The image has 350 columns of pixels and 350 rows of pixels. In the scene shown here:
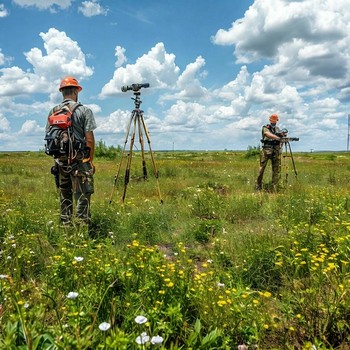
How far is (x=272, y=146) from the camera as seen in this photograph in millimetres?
12344

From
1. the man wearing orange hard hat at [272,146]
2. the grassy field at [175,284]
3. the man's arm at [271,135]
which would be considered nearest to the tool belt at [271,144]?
the man wearing orange hard hat at [272,146]

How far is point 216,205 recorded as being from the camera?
8289mm

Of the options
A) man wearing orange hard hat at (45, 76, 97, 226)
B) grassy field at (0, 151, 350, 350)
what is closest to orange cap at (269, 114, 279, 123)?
grassy field at (0, 151, 350, 350)

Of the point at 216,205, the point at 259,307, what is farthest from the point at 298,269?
the point at 216,205

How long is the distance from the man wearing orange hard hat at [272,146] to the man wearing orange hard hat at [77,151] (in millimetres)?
7881

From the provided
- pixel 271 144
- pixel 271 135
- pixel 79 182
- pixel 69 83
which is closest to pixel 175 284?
pixel 79 182

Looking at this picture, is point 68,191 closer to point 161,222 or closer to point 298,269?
point 161,222

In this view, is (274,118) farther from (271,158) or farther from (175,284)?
(175,284)

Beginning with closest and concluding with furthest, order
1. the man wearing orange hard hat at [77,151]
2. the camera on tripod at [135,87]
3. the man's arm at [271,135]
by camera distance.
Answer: the man wearing orange hard hat at [77,151]
the camera on tripod at [135,87]
the man's arm at [271,135]

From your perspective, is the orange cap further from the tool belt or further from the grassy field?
the grassy field

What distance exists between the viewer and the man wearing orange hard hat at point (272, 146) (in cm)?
1227

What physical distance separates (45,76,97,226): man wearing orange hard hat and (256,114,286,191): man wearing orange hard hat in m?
7.88

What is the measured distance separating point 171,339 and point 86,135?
426 centimetres

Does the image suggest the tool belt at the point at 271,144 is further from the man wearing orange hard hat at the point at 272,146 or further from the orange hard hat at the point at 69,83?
the orange hard hat at the point at 69,83
